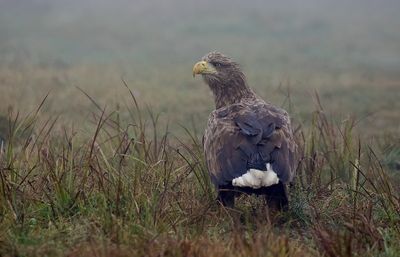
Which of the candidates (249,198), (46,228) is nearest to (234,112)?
(249,198)

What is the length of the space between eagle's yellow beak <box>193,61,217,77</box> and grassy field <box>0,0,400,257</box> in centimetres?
59

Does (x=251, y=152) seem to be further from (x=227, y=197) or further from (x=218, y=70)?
(x=218, y=70)

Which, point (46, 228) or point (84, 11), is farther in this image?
point (84, 11)

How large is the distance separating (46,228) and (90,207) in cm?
36

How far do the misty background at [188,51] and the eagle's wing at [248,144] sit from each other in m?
2.25

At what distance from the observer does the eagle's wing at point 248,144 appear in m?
6.34

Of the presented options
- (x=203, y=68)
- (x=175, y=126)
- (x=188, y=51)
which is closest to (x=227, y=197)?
(x=203, y=68)

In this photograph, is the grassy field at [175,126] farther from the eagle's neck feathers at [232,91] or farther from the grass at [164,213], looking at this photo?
the eagle's neck feathers at [232,91]

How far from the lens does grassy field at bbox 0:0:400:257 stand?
5.83 m

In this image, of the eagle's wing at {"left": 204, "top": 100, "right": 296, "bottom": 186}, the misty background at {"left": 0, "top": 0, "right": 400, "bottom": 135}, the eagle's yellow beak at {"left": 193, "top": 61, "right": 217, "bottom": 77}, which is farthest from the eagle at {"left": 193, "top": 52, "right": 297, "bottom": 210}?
the misty background at {"left": 0, "top": 0, "right": 400, "bottom": 135}

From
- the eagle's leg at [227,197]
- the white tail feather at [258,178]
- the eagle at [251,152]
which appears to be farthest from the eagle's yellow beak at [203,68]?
the white tail feather at [258,178]

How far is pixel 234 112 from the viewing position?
23.3 ft

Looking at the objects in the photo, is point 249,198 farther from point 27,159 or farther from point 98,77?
point 98,77

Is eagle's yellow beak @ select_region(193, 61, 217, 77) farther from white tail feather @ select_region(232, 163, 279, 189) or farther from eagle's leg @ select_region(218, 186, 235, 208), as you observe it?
white tail feather @ select_region(232, 163, 279, 189)
